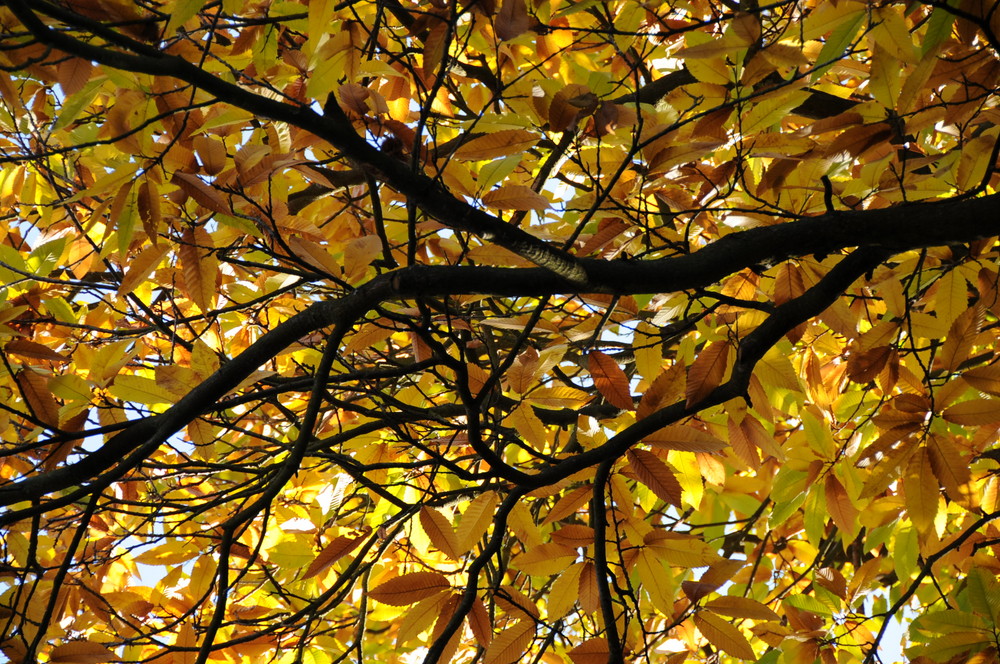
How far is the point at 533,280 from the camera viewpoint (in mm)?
1304

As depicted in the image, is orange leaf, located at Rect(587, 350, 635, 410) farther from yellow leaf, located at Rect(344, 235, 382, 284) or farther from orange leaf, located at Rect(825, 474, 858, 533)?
orange leaf, located at Rect(825, 474, 858, 533)

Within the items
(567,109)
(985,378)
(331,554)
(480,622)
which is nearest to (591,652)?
(480,622)

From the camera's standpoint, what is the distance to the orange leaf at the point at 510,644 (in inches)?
72.6

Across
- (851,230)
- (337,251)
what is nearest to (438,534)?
(851,230)

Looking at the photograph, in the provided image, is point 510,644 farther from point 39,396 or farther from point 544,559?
point 39,396

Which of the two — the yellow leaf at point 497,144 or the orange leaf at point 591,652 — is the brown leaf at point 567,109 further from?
the orange leaf at point 591,652

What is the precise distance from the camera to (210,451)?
2129mm

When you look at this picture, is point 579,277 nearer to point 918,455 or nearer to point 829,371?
point 918,455

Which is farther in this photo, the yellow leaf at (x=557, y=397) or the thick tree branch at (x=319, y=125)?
the yellow leaf at (x=557, y=397)

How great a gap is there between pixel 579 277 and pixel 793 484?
1.38m

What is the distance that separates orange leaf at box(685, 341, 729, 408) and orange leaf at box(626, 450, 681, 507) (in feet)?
0.57

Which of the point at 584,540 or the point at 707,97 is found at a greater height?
the point at 707,97

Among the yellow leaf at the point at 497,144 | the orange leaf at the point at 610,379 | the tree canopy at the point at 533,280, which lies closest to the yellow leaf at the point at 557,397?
the tree canopy at the point at 533,280

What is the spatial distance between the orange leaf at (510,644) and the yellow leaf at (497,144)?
1.14 meters
